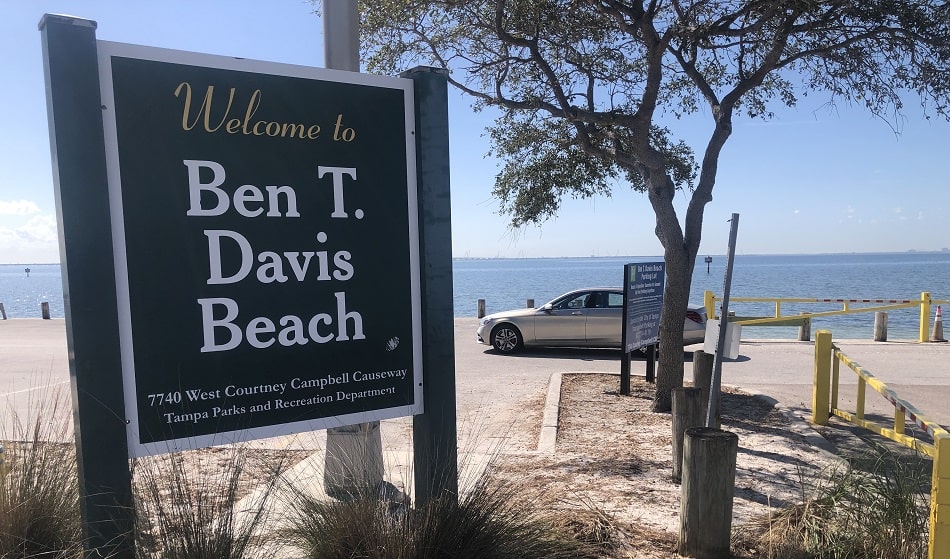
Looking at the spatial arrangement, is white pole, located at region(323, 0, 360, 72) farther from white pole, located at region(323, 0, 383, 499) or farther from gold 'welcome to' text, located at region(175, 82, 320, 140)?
gold 'welcome to' text, located at region(175, 82, 320, 140)

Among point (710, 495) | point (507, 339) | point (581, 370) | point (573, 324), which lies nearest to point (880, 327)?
point (573, 324)

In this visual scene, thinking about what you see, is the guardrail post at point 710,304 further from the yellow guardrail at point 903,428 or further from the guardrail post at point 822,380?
the guardrail post at point 822,380

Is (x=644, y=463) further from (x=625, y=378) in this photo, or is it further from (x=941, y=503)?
(x=625, y=378)

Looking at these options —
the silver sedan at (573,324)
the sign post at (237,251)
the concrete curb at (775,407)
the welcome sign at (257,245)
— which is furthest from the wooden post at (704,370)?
the silver sedan at (573,324)

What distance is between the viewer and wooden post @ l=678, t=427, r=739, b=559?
3.75m

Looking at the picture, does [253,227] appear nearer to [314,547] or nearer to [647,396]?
[314,547]

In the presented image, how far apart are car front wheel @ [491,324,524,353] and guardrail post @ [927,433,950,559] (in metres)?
11.2

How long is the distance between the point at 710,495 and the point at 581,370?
8.18m

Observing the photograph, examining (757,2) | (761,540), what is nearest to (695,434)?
(761,540)

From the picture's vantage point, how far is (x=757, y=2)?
8.03 m

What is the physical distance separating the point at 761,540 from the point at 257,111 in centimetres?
376

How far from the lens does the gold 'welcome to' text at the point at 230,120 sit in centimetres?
298

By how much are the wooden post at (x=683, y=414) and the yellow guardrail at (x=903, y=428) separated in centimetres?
152

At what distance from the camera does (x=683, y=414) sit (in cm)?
521
